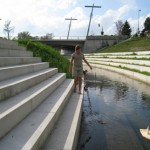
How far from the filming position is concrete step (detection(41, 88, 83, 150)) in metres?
5.78

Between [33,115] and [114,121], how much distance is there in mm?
3373

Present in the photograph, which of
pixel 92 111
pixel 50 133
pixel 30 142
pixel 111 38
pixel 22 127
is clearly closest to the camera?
pixel 30 142

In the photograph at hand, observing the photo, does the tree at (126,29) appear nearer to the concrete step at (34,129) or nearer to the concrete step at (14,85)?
the concrete step at (14,85)

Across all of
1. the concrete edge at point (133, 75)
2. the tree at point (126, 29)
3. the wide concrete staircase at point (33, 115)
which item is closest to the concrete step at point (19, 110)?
the wide concrete staircase at point (33, 115)

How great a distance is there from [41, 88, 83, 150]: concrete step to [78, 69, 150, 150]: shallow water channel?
1.73 feet

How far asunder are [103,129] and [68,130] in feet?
6.60

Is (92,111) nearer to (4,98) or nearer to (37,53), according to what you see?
(4,98)

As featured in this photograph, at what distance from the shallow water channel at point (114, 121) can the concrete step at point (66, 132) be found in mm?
527

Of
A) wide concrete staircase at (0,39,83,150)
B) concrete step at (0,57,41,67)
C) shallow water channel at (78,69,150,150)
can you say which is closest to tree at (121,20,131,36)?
shallow water channel at (78,69,150,150)

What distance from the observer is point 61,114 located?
318 inches

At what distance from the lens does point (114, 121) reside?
9383mm

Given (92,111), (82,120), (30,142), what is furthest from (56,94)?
(30,142)

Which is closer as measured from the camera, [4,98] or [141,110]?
[4,98]

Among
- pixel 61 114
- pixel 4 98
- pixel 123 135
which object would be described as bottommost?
pixel 123 135
